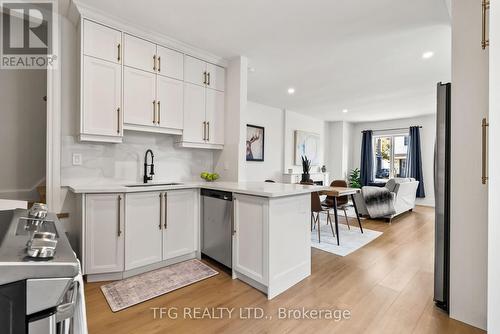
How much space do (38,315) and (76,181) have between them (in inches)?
93.2

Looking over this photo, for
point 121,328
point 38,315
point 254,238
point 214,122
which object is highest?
point 214,122

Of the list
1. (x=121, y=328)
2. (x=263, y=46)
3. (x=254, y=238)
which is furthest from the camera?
(x=263, y=46)

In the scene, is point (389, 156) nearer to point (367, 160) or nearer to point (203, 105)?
point (367, 160)

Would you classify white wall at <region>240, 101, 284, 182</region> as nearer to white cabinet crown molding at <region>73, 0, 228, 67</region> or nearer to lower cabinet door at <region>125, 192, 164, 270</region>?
white cabinet crown molding at <region>73, 0, 228, 67</region>

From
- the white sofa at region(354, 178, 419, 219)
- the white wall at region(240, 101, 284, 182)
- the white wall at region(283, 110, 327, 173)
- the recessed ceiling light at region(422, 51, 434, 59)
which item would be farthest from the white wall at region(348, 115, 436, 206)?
the recessed ceiling light at region(422, 51, 434, 59)

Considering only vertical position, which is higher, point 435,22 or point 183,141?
point 435,22

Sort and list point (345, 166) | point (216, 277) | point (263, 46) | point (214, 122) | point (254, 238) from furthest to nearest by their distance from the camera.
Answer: point (345, 166) < point (214, 122) < point (263, 46) < point (216, 277) < point (254, 238)

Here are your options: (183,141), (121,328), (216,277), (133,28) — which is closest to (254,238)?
(216,277)

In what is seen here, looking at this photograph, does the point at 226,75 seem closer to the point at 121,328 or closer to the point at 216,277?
the point at 216,277

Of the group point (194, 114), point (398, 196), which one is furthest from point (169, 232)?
point (398, 196)

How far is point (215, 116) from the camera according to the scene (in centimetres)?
326

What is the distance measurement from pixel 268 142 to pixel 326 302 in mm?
4277

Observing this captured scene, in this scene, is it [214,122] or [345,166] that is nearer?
[214,122]

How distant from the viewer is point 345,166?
313 inches
